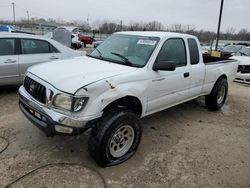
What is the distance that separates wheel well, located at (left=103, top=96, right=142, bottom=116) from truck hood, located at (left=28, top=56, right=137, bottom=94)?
380 mm

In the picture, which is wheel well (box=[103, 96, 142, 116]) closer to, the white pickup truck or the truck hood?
the white pickup truck

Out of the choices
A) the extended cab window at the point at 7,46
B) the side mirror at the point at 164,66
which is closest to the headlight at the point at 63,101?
the side mirror at the point at 164,66

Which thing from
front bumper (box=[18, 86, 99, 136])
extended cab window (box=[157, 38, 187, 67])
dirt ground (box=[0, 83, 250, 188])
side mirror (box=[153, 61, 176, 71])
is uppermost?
extended cab window (box=[157, 38, 187, 67])

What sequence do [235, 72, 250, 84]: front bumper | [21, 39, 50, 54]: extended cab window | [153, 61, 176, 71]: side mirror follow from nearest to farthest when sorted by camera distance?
[153, 61, 176, 71]: side mirror, [21, 39, 50, 54]: extended cab window, [235, 72, 250, 84]: front bumper

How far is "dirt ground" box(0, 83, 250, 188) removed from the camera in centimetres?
309

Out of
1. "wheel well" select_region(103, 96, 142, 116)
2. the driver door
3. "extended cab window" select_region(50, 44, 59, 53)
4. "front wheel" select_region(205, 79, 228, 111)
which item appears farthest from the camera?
"extended cab window" select_region(50, 44, 59, 53)

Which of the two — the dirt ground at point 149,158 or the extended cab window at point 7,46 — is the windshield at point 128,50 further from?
the extended cab window at point 7,46

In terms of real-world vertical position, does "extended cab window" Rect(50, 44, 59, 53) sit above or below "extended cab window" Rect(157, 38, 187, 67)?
below

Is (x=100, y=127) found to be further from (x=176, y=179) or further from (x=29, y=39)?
(x=29, y=39)

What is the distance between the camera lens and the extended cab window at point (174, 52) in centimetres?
411

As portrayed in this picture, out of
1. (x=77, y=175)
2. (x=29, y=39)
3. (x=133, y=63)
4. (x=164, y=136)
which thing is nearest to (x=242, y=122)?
(x=164, y=136)

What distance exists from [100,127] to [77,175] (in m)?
0.69

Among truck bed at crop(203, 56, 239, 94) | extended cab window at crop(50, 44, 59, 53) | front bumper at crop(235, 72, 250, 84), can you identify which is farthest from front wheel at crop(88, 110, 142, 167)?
front bumper at crop(235, 72, 250, 84)

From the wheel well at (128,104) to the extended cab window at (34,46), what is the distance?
381 cm
